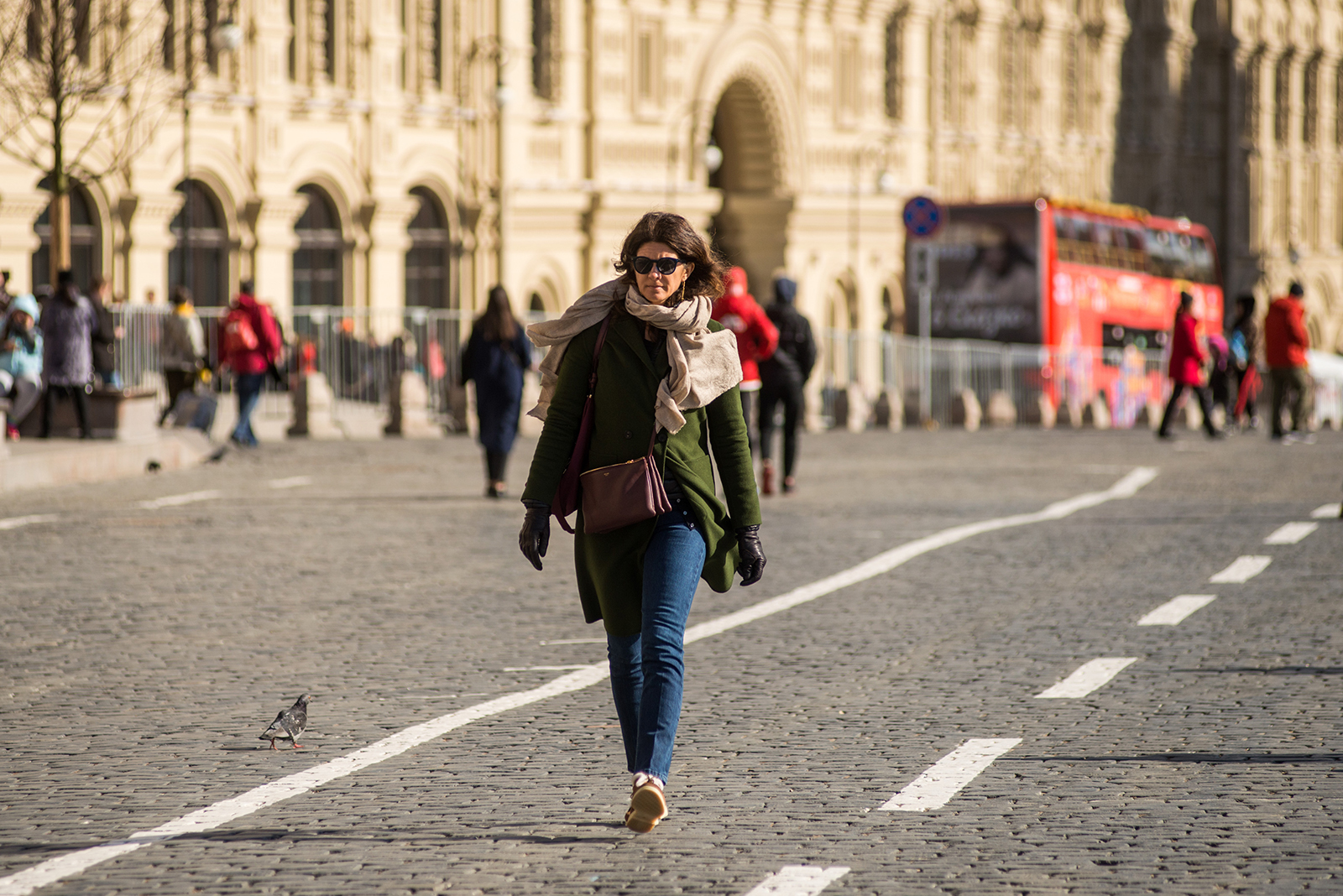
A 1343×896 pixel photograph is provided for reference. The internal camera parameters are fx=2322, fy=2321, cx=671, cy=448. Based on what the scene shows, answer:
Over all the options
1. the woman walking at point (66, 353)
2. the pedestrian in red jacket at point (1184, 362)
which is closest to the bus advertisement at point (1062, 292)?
the pedestrian in red jacket at point (1184, 362)

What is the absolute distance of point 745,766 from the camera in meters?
7.02

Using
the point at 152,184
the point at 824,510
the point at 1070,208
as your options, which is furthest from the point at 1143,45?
the point at 824,510

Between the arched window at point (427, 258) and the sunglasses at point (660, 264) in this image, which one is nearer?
the sunglasses at point (660, 264)

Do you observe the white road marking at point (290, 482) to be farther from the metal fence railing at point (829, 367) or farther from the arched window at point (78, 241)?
the arched window at point (78, 241)

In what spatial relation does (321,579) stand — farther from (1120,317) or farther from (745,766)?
(1120,317)

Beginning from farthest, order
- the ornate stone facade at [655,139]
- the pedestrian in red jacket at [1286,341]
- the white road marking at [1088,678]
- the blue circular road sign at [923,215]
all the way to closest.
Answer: the ornate stone facade at [655,139]
the blue circular road sign at [923,215]
the pedestrian in red jacket at [1286,341]
the white road marking at [1088,678]

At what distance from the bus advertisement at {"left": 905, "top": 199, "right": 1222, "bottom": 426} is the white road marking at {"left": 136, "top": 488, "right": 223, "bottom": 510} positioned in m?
22.8

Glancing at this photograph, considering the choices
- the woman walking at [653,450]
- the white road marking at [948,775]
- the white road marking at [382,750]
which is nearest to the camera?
the white road marking at [382,750]

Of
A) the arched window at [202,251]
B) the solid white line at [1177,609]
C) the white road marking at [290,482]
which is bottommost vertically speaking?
the solid white line at [1177,609]

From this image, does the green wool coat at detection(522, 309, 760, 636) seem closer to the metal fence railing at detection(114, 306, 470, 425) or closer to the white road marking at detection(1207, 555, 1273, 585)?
the white road marking at detection(1207, 555, 1273, 585)

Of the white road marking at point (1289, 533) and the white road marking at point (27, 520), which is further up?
the white road marking at point (27, 520)

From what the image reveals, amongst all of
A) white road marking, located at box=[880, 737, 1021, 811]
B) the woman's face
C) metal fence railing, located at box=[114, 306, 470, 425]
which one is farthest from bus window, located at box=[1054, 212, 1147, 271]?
the woman's face

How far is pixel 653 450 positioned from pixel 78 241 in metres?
30.9

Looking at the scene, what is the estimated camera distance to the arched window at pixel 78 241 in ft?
114
